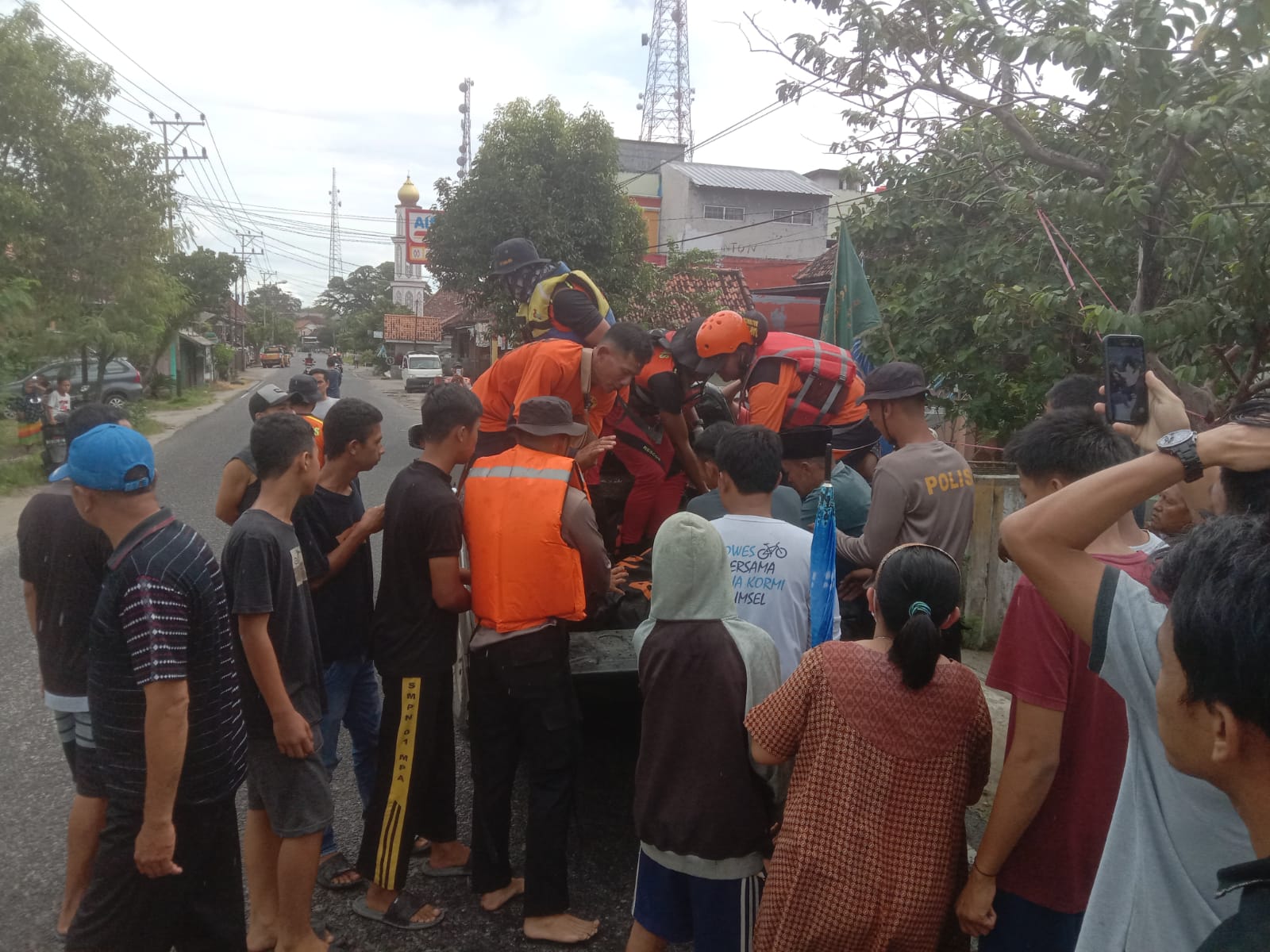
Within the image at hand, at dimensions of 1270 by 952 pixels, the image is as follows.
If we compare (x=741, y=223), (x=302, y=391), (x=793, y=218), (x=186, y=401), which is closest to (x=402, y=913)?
(x=302, y=391)

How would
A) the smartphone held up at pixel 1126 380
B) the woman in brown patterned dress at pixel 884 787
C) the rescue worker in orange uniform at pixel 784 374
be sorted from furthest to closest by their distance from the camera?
the rescue worker in orange uniform at pixel 784 374 < the smartphone held up at pixel 1126 380 < the woman in brown patterned dress at pixel 884 787

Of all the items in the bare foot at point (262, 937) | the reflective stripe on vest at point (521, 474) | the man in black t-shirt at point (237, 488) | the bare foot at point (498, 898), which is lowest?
the bare foot at point (498, 898)

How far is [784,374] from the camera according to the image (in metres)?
4.47

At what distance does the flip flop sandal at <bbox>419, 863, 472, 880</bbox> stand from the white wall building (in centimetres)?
7095

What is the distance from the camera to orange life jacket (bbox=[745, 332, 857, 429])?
4.50 metres

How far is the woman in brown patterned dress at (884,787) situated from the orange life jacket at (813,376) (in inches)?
91.8

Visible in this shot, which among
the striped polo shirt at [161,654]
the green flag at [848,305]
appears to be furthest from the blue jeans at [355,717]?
the green flag at [848,305]

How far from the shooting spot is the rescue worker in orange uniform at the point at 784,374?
4477 mm

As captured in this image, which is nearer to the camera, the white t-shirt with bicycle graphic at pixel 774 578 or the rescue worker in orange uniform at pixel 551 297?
the white t-shirt with bicycle graphic at pixel 774 578

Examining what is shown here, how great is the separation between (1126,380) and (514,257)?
3761mm

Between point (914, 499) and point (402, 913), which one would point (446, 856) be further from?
point (914, 499)

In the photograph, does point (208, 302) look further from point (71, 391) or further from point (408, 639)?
point (408, 639)

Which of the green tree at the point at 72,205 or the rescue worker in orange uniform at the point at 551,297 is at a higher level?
the green tree at the point at 72,205

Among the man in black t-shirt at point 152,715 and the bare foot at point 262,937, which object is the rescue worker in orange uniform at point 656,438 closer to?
the bare foot at point 262,937
